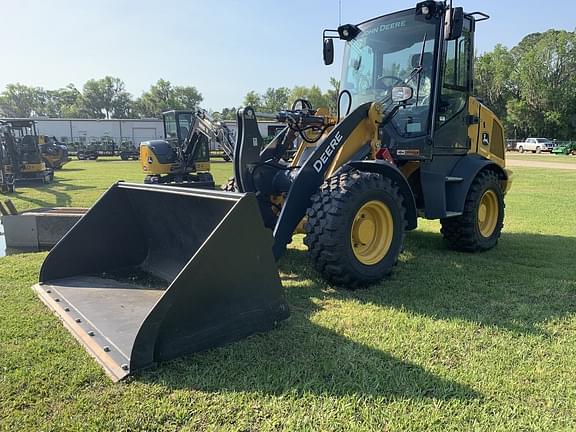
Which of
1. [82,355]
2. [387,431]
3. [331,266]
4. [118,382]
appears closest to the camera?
[387,431]

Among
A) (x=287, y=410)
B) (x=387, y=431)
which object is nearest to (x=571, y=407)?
(x=387, y=431)

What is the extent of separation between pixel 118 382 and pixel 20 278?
273cm

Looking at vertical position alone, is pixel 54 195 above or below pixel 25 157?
below

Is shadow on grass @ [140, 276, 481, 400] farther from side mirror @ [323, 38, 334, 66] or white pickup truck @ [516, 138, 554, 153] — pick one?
white pickup truck @ [516, 138, 554, 153]

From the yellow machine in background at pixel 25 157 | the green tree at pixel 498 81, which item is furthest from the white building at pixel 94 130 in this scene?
the green tree at pixel 498 81

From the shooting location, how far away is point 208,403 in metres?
2.55

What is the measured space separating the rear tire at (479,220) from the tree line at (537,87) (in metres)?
50.7

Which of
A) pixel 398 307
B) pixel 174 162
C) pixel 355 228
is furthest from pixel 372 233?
pixel 174 162

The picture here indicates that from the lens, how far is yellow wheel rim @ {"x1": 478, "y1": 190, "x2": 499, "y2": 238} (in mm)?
6320

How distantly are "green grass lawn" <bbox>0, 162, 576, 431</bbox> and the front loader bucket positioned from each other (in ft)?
0.43

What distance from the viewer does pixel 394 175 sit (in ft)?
15.5

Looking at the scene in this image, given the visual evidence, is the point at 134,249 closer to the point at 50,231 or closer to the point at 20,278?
the point at 20,278

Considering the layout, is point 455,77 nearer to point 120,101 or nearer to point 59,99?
point 120,101

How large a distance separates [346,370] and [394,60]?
13.2 feet
